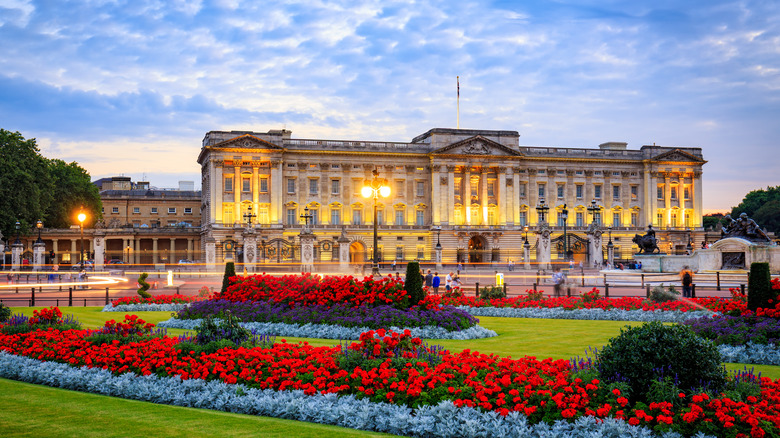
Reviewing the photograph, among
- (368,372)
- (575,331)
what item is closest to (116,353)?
(368,372)

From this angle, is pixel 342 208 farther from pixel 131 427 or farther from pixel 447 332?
pixel 131 427

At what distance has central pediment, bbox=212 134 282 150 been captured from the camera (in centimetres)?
7538

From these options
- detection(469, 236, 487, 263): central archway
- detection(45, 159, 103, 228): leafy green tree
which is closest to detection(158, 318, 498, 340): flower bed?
detection(469, 236, 487, 263): central archway

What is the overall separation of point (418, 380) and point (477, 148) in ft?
241

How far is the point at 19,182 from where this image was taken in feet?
218

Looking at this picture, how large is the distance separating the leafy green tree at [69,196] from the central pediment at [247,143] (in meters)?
21.3

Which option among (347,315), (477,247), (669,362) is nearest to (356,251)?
(477,247)

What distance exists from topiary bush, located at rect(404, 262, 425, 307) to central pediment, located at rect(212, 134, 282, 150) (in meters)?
58.9

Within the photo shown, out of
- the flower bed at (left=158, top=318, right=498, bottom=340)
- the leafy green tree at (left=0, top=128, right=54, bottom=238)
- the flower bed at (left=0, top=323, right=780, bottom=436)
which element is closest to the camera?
the flower bed at (left=0, top=323, right=780, bottom=436)

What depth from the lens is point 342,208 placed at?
264ft

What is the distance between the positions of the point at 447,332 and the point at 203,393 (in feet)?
26.6

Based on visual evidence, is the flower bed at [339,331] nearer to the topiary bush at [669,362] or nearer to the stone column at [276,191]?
the topiary bush at [669,362]

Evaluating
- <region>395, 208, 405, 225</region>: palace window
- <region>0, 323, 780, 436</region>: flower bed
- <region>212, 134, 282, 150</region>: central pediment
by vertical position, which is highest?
<region>212, 134, 282, 150</region>: central pediment

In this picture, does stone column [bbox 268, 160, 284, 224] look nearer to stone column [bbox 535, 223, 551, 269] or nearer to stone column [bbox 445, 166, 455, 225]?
stone column [bbox 445, 166, 455, 225]
